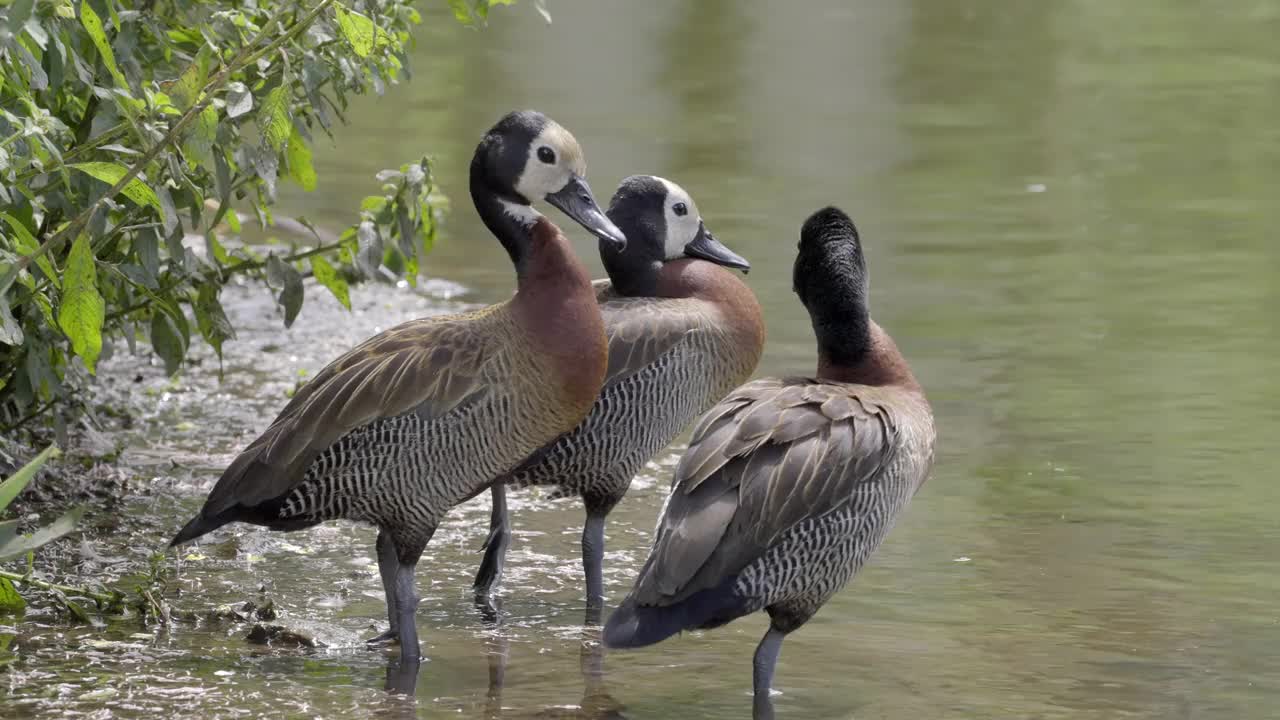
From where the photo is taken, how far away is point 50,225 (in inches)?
282

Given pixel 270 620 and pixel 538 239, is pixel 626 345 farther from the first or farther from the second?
pixel 270 620

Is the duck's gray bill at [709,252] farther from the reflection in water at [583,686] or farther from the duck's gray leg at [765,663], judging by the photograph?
the duck's gray leg at [765,663]

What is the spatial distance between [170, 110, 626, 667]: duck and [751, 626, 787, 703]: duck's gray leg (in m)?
1.00

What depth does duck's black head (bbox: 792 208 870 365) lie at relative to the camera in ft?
20.7

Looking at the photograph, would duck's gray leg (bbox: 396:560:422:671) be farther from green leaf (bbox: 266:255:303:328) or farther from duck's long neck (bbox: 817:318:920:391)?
green leaf (bbox: 266:255:303:328)

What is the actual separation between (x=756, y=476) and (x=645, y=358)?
1285 millimetres

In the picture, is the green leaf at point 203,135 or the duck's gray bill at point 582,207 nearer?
the green leaf at point 203,135

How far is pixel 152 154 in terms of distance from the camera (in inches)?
220

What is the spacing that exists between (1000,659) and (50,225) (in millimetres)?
3617

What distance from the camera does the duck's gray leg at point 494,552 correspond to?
696cm

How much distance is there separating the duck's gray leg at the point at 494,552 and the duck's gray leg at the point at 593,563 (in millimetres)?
287

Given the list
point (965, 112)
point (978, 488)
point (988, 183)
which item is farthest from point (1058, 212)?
point (978, 488)

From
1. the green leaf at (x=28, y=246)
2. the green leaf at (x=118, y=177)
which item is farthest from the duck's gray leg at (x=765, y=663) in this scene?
the green leaf at (x=28, y=246)

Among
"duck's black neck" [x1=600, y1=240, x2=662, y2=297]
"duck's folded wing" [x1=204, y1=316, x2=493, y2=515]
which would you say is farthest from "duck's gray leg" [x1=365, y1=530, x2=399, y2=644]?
"duck's black neck" [x1=600, y1=240, x2=662, y2=297]
